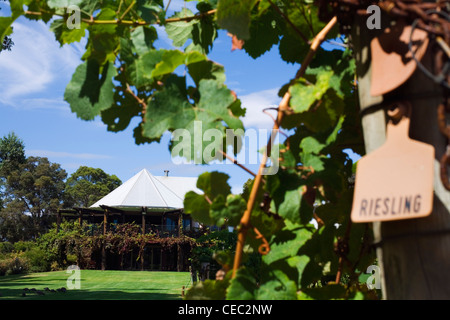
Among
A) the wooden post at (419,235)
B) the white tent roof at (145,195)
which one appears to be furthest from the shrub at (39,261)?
the wooden post at (419,235)

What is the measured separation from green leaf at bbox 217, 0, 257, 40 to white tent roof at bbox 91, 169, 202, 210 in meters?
34.1

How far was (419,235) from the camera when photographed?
0.77 metres

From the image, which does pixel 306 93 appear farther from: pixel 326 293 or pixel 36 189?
pixel 36 189

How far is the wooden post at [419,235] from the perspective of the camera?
0.76m

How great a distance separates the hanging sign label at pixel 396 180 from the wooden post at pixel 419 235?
4cm

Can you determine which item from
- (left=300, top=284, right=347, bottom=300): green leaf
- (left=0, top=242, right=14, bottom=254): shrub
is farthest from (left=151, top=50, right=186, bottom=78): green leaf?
(left=0, top=242, right=14, bottom=254): shrub

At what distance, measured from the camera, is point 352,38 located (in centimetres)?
97

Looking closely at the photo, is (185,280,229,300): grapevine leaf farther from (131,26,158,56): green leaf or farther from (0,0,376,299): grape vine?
(131,26,158,56): green leaf

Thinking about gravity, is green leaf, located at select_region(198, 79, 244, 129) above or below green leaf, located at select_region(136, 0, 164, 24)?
below

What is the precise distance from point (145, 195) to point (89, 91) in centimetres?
3585

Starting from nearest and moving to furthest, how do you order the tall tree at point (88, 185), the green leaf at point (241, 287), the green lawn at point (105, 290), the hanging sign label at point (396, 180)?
the hanging sign label at point (396, 180) → the green leaf at point (241, 287) → the green lawn at point (105, 290) → the tall tree at point (88, 185)

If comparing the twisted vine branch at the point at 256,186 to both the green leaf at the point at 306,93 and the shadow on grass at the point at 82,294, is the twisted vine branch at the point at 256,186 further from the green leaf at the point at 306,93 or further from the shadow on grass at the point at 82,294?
the shadow on grass at the point at 82,294

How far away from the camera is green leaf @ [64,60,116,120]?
1060 mm

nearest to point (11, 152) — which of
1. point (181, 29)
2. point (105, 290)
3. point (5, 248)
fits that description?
point (5, 248)
